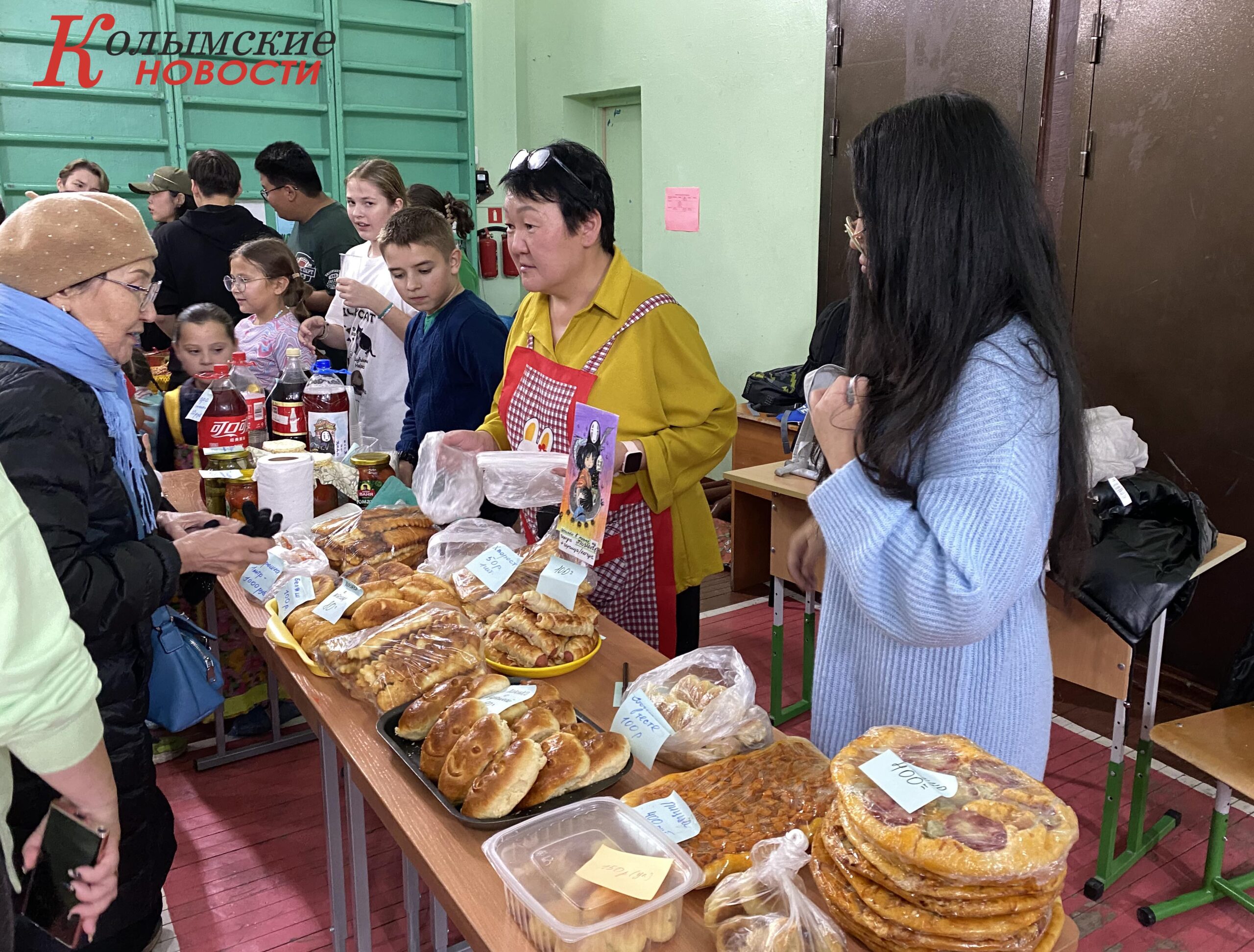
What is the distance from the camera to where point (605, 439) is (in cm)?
168

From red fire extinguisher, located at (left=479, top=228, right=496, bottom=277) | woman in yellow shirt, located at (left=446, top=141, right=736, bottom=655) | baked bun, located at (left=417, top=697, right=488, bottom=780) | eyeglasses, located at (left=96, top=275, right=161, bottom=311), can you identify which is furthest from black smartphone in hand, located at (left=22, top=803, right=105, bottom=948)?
red fire extinguisher, located at (left=479, top=228, right=496, bottom=277)

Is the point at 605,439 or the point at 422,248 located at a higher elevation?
the point at 422,248

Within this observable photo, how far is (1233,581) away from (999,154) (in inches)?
109

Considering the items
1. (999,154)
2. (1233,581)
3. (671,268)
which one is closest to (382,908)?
(999,154)

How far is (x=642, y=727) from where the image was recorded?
1.41 m

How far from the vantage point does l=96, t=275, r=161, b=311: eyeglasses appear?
1.71 meters

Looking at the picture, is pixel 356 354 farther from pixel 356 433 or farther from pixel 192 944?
pixel 192 944

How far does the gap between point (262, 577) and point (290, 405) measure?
769 mm

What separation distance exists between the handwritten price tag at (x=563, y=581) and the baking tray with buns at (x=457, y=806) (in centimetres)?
26

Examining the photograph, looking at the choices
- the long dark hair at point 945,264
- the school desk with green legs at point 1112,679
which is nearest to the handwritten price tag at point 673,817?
the long dark hair at point 945,264

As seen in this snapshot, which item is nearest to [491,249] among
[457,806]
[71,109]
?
[71,109]

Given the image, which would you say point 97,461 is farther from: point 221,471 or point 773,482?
point 773,482

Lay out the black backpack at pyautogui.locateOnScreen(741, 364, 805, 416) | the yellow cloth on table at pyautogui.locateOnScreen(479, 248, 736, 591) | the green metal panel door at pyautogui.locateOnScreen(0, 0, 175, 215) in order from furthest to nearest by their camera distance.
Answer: the green metal panel door at pyautogui.locateOnScreen(0, 0, 175, 215) → the black backpack at pyautogui.locateOnScreen(741, 364, 805, 416) → the yellow cloth on table at pyautogui.locateOnScreen(479, 248, 736, 591)

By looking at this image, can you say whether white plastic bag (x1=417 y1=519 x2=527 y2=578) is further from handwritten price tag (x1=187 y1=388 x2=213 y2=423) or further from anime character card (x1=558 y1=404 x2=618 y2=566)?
handwritten price tag (x1=187 y1=388 x2=213 y2=423)
